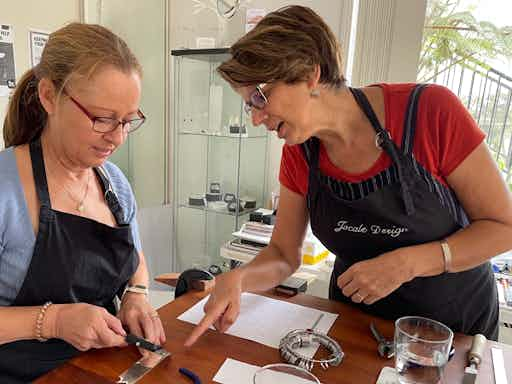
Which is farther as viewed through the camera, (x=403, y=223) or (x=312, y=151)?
(x=312, y=151)

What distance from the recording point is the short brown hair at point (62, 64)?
38.7 inches

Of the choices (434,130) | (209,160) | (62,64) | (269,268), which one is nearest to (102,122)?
(62,64)

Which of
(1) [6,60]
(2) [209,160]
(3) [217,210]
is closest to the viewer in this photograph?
(1) [6,60]

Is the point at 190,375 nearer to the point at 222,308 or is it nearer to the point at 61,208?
the point at 222,308

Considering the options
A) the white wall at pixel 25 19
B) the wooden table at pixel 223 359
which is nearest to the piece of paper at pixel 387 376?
the wooden table at pixel 223 359

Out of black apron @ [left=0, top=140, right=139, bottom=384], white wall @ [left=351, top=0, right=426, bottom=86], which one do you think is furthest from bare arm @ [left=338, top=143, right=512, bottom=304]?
white wall @ [left=351, top=0, right=426, bottom=86]

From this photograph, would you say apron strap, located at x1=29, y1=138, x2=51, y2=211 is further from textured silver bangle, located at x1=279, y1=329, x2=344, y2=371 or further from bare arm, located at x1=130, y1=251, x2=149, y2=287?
textured silver bangle, located at x1=279, y1=329, x2=344, y2=371

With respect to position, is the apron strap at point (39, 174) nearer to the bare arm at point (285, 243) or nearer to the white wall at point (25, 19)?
the bare arm at point (285, 243)

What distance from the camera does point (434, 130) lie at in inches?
40.4

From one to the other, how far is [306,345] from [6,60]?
199cm

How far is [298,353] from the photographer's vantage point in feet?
2.92

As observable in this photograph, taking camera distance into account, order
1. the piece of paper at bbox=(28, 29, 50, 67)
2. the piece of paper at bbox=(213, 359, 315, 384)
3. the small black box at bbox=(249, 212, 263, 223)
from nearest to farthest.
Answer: the piece of paper at bbox=(213, 359, 315, 384)
the piece of paper at bbox=(28, 29, 50, 67)
the small black box at bbox=(249, 212, 263, 223)

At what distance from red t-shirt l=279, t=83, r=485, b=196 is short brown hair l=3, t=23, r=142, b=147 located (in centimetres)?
64

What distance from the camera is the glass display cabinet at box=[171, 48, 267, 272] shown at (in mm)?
2658
